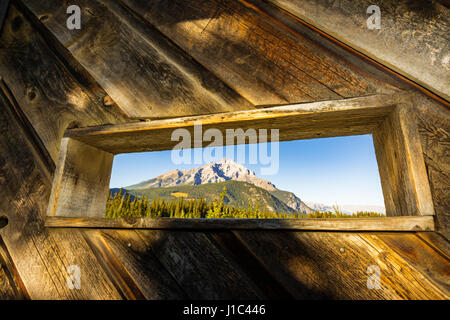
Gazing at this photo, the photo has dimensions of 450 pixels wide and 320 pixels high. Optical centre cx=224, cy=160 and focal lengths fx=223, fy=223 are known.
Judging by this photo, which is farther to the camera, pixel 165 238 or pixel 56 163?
pixel 56 163

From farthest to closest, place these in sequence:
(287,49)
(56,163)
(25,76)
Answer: (25,76), (56,163), (287,49)

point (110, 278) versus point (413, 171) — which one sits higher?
point (413, 171)

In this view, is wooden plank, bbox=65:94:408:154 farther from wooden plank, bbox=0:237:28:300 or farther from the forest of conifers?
the forest of conifers

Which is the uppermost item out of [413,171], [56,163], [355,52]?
[355,52]

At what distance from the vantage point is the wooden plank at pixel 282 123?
936 mm

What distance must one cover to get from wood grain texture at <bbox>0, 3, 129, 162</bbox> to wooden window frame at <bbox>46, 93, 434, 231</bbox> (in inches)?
4.4

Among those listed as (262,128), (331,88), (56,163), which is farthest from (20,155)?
(331,88)

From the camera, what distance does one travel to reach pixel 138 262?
39.4 inches

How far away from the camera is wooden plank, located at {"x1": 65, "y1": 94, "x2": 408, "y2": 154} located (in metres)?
0.94

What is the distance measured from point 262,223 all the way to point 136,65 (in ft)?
3.60

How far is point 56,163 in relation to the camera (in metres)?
1.23

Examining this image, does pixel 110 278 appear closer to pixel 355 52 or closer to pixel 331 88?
pixel 331 88
